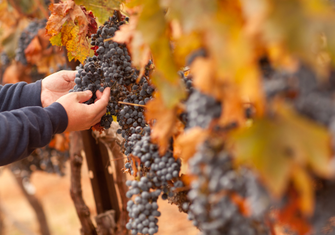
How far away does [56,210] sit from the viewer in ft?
14.9

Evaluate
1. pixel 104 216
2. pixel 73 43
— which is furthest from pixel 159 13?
pixel 104 216

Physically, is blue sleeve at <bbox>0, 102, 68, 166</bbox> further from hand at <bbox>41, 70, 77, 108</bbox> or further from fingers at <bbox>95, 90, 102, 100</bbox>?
hand at <bbox>41, 70, 77, 108</bbox>

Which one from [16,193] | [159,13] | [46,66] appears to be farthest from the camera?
[16,193]

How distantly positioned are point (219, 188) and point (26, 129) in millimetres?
599

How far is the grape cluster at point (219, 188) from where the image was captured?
16.5 inches

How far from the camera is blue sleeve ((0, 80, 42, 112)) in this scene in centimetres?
113

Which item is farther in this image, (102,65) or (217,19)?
(102,65)

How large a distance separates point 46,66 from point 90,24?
3.57ft

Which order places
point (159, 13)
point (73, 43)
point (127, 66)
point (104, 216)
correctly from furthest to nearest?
point (104, 216) → point (73, 43) → point (127, 66) → point (159, 13)

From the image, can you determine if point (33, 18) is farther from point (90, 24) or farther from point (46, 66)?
point (90, 24)

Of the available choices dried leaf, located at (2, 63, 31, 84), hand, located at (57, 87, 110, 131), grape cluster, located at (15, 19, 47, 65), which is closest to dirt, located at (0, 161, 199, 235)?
dried leaf, located at (2, 63, 31, 84)

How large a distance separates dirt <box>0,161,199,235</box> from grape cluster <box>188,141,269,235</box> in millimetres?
2921

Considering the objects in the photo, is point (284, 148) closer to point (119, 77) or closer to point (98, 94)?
point (119, 77)

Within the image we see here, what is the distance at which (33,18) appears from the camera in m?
2.01
